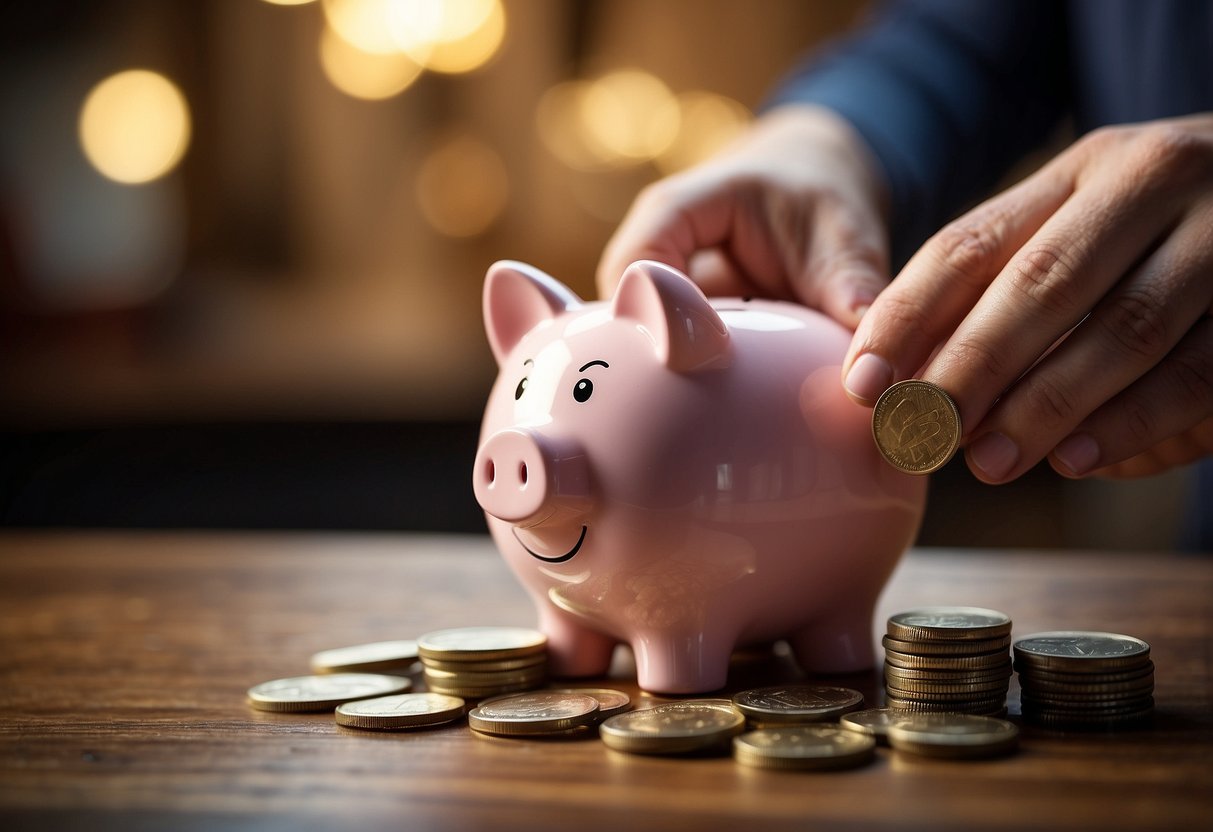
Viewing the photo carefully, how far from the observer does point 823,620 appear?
1163mm

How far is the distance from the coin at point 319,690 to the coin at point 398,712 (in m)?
0.02

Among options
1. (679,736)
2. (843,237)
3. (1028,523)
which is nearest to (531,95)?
(1028,523)

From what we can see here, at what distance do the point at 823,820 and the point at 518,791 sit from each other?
0.20m

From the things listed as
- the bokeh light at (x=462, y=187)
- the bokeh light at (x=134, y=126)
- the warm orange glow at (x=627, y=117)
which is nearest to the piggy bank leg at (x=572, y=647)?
the warm orange glow at (x=627, y=117)

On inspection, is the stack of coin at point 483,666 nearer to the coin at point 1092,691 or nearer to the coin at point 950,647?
the coin at point 950,647

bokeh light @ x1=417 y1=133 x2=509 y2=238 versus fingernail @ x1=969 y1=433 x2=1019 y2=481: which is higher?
bokeh light @ x1=417 y1=133 x2=509 y2=238

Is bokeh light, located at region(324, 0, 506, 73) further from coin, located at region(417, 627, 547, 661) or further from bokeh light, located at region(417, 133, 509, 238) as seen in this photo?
coin, located at region(417, 627, 547, 661)

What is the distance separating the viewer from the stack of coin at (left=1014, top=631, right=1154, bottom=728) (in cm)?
94

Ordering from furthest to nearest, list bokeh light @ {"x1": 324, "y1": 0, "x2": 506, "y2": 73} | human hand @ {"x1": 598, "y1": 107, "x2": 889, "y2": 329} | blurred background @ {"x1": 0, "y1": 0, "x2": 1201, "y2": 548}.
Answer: blurred background @ {"x1": 0, "y1": 0, "x2": 1201, "y2": 548}
bokeh light @ {"x1": 324, "y1": 0, "x2": 506, "y2": 73}
human hand @ {"x1": 598, "y1": 107, "x2": 889, "y2": 329}

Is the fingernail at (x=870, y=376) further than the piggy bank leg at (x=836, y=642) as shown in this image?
No

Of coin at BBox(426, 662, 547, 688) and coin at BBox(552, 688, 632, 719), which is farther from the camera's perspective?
coin at BBox(426, 662, 547, 688)

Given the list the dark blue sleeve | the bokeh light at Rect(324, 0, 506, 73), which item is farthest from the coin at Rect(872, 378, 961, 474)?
the bokeh light at Rect(324, 0, 506, 73)

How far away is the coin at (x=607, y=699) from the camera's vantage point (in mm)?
1002

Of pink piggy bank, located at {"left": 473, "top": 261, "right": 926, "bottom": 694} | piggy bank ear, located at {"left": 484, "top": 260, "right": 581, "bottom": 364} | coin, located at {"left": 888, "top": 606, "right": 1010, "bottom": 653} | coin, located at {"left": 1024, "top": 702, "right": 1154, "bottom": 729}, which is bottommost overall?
coin, located at {"left": 1024, "top": 702, "right": 1154, "bottom": 729}
